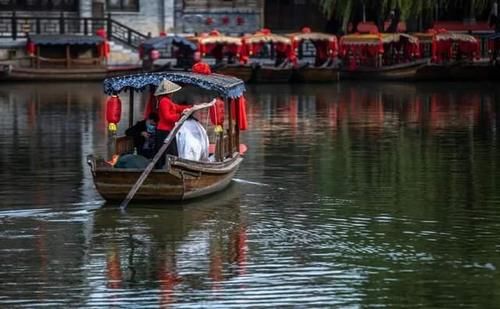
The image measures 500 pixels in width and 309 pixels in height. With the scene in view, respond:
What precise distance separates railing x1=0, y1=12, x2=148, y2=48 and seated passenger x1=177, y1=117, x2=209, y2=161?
40.6 m

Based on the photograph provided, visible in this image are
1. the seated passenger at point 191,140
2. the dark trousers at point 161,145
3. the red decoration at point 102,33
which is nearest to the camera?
the dark trousers at point 161,145

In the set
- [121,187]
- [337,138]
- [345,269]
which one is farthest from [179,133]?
[337,138]

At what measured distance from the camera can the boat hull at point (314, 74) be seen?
5769 centimetres

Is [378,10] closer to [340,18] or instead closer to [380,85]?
[340,18]

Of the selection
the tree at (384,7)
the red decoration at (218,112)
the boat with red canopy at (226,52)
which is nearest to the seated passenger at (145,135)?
the red decoration at (218,112)

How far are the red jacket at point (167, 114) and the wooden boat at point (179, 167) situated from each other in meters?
0.77

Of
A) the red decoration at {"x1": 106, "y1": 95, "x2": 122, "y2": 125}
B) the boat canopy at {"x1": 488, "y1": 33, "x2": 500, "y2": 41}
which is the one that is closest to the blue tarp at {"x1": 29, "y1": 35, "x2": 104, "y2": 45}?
the boat canopy at {"x1": 488, "y1": 33, "x2": 500, "y2": 41}

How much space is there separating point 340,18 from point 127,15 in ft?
34.1

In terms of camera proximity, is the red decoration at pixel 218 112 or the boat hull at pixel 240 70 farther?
the boat hull at pixel 240 70

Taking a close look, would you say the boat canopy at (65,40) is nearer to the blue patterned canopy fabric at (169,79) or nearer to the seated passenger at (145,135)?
the blue patterned canopy fabric at (169,79)

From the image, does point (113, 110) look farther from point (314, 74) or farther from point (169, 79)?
point (314, 74)

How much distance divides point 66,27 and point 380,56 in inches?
559

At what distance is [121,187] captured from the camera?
1977 cm

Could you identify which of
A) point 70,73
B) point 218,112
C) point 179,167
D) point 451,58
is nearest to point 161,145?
point 179,167
